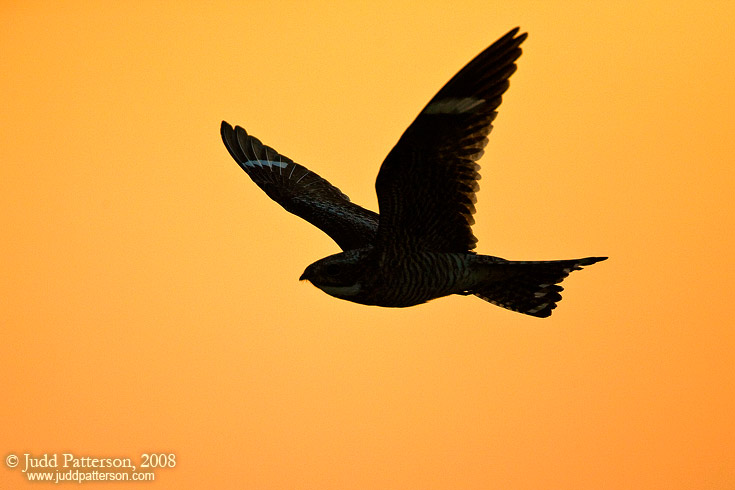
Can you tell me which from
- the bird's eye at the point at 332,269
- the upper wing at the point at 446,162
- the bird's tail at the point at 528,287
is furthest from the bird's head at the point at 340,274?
the bird's tail at the point at 528,287

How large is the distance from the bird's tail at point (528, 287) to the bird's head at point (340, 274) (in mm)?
422

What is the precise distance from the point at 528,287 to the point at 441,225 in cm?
51

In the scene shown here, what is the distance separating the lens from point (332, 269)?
9.20 ft

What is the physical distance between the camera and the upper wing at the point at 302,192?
3391 millimetres

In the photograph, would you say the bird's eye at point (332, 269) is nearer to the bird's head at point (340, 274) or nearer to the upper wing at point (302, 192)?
the bird's head at point (340, 274)

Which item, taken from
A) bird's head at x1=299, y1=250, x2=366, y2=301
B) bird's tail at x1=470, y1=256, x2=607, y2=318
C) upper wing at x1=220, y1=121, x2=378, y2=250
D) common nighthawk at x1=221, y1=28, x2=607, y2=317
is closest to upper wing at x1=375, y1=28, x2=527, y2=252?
common nighthawk at x1=221, y1=28, x2=607, y2=317

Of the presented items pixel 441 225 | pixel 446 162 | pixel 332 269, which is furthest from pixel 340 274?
pixel 446 162

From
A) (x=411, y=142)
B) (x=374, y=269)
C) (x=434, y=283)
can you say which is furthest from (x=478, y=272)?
(x=411, y=142)

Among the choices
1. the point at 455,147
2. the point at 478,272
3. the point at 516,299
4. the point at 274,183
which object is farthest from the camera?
the point at 274,183

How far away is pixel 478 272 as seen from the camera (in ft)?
9.55

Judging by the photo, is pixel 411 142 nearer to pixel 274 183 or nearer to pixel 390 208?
pixel 390 208

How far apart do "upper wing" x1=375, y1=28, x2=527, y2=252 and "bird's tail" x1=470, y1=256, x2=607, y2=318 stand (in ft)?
0.72

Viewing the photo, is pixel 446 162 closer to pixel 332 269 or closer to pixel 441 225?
pixel 441 225

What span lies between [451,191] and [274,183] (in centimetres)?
133
